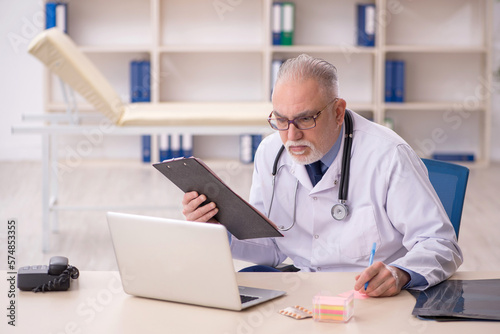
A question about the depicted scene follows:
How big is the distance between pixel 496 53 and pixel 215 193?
15.5ft

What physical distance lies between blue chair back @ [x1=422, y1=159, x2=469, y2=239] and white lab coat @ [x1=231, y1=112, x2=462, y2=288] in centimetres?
19

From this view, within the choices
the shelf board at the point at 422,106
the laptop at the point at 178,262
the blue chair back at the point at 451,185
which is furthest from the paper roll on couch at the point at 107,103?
the laptop at the point at 178,262

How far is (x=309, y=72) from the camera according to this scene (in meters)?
1.75

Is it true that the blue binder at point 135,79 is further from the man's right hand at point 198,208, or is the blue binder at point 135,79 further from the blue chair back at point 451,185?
the man's right hand at point 198,208

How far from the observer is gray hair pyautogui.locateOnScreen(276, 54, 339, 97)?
1747 mm

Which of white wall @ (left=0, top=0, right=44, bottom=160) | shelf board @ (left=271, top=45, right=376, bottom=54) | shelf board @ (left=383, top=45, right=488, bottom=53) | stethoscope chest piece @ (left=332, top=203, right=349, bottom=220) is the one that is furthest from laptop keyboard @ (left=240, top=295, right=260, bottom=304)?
white wall @ (left=0, top=0, right=44, bottom=160)

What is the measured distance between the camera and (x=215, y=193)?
5.06 ft

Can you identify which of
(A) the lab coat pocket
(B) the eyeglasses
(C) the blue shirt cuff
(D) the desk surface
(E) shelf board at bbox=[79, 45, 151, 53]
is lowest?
(D) the desk surface

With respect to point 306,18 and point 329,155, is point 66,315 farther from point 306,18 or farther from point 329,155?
point 306,18

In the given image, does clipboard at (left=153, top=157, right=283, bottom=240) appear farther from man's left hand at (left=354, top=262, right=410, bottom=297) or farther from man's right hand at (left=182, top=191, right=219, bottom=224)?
man's left hand at (left=354, top=262, right=410, bottom=297)

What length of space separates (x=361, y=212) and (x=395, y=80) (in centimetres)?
399

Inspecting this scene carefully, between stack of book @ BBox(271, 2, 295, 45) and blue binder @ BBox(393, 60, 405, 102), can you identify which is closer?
stack of book @ BBox(271, 2, 295, 45)

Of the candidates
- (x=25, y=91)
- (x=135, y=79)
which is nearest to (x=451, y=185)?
(x=135, y=79)

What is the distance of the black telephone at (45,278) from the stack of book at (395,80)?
4447mm
